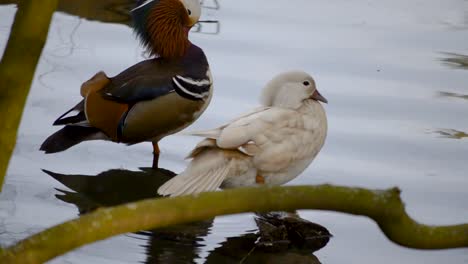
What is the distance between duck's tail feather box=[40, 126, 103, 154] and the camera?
176 inches

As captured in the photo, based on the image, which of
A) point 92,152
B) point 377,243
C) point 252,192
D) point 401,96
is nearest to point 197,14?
point 92,152

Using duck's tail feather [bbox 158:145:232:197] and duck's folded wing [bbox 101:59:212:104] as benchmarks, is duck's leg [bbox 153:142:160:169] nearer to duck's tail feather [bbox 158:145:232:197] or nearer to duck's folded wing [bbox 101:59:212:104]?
duck's folded wing [bbox 101:59:212:104]

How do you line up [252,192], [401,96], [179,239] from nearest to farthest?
[252,192]
[179,239]
[401,96]

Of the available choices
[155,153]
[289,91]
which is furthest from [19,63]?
[155,153]

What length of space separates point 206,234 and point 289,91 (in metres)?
0.67

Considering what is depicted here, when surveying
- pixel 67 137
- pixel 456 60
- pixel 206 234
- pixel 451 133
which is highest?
pixel 456 60

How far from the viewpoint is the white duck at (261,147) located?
389 centimetres

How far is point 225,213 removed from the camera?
173 centimetres

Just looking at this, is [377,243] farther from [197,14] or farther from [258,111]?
[197,14]

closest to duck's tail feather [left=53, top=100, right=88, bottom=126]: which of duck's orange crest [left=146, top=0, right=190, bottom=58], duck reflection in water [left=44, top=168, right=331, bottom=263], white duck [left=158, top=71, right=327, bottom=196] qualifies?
duck reflection in water [left=44, top=168, right=331, bottom=263]

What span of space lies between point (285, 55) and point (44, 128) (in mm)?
1537

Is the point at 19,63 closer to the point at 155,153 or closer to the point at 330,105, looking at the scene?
the point at 155,153

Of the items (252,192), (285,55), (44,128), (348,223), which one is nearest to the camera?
(252,192)

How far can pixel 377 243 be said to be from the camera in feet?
12.8
